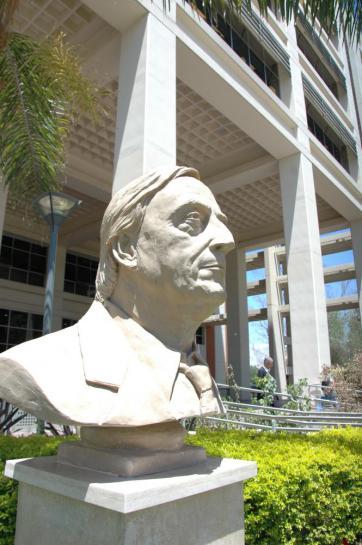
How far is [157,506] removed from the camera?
6.64 feet

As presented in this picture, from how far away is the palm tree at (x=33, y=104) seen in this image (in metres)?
5.86

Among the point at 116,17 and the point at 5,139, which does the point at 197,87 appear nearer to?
the point at 116,17

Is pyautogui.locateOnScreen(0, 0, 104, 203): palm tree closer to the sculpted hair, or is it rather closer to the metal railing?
the sculpted hair

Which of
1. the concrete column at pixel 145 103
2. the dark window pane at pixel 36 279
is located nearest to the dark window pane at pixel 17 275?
the dark window pane at pixel 36 279

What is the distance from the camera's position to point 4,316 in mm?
18203

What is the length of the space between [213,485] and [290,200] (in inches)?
506

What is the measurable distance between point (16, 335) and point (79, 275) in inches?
198

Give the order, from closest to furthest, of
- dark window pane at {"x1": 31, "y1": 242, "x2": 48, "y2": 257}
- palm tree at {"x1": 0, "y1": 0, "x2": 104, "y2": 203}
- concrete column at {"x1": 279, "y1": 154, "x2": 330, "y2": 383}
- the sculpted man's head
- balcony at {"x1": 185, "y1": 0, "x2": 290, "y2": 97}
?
1. the sculpted man's head
2. palm tree at {"x1": 0, "y1": 0, "x2": 104, "y2": 203}
3. balcony at {"x1": 185, "y1": 0, "x2": 290, "y2": 97}
4. concrete column at {"x1": 279, "y1": 154, "x2": 330, "y2": 383}
5. dark window pane at {"x1": 31, "y1": 242, "x2": 48, "y2": 257}

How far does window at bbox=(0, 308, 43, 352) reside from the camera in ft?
59.0

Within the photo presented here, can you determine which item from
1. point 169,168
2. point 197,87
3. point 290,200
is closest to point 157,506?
point 169,168

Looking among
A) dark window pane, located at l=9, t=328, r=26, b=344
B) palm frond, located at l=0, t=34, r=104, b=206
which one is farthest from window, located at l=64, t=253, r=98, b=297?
palm frond, located at l=0, t=34, r=104, b=206

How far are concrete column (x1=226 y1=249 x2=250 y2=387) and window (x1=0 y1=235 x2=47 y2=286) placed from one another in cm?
954

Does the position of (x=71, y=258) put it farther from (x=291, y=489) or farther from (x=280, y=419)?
(x=291, y=489)

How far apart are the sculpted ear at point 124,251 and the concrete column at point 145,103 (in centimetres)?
526
